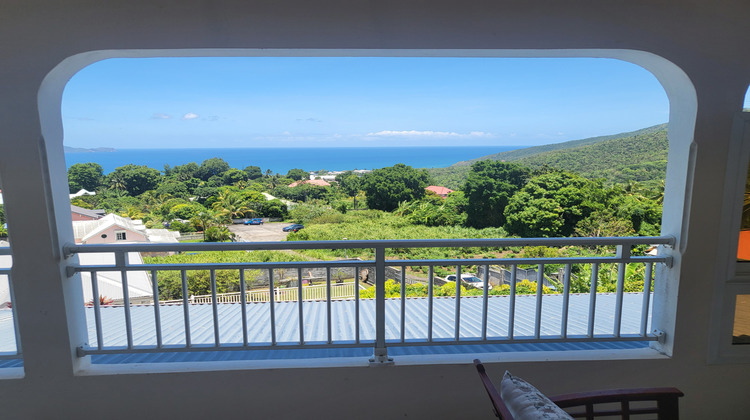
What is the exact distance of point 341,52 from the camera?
1892mm

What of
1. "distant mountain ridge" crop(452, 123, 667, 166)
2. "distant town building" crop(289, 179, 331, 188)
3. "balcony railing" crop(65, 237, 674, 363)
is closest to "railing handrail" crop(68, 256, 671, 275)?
"balcony railing" crop(65, 237, 674, 363)

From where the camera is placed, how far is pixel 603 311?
2.92m

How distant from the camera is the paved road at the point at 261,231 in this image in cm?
2034

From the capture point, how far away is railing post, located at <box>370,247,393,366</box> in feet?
6.39

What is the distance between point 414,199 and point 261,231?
8950 mm

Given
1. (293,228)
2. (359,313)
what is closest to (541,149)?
(293,228)

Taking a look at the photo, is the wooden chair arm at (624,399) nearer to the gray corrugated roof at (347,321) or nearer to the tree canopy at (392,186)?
the gray corrugated roof at (347,321)

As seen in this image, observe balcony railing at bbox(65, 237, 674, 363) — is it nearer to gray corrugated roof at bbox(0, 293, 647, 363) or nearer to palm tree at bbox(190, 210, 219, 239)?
gray corrugated roof at bbox(0, 293, 647, 363)

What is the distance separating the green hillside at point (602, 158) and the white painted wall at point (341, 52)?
1988cm

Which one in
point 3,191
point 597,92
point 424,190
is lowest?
point 424,190

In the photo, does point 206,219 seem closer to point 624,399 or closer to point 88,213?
point 88,213

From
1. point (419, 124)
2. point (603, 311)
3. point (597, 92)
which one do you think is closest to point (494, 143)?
point (419, 124)

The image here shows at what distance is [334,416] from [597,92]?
32.0 m

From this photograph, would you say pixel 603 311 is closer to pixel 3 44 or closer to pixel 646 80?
pixel 3 44
